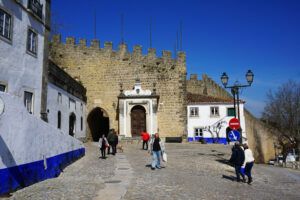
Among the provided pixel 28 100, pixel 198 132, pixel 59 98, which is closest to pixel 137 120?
pixel 198 132

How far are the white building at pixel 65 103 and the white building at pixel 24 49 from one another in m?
2.66

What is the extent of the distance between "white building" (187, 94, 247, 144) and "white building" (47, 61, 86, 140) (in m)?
11.0

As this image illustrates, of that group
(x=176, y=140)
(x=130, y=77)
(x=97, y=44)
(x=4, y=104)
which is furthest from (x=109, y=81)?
(x=4, y=104)

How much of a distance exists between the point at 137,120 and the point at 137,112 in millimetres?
733

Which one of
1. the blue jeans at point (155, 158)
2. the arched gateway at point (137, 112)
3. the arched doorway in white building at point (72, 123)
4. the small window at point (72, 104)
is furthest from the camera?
the arched gateway at point (137, 112)

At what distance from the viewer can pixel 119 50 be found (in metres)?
28.2

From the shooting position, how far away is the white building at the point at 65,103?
1689 cm

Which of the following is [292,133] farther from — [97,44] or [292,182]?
[97,44]

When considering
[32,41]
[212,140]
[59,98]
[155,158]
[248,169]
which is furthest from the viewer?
[212,140]

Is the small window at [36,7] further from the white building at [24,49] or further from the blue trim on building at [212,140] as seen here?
the blue trim on building at [212,140]

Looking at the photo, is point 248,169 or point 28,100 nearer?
point 248,169

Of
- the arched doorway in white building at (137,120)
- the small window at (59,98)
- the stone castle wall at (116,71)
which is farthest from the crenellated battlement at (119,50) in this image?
the small window at (59,98)

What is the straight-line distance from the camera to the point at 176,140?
86.9 feet

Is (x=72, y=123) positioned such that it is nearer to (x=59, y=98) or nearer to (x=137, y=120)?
(x=59, y=98)
